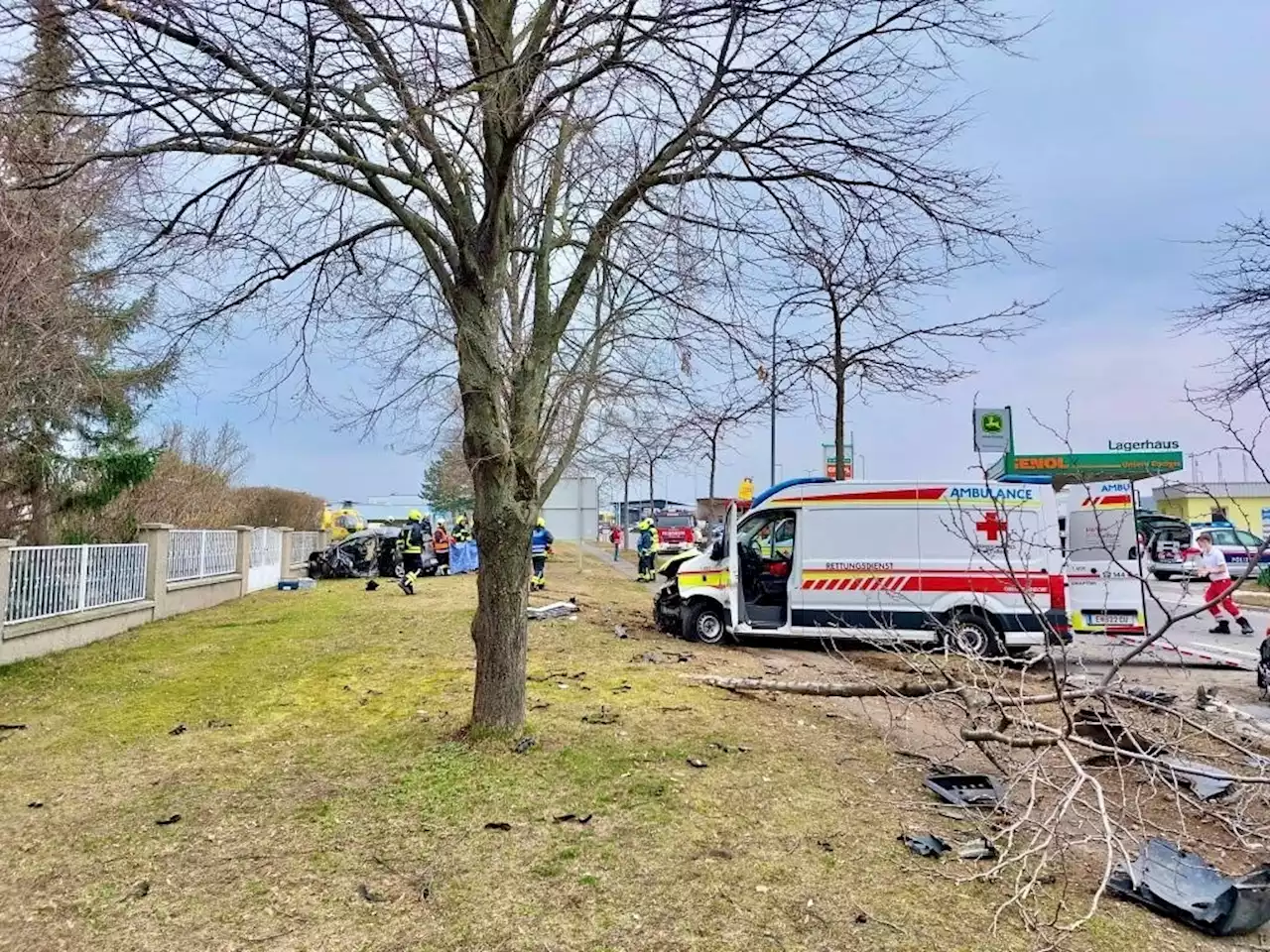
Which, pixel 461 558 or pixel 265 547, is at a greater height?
pixel 265 547

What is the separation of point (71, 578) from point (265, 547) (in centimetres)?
1032

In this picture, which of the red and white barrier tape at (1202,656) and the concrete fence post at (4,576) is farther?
the red and white barrier tape at (1202,656)

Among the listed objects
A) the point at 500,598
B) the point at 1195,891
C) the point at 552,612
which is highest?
the point at 500,598

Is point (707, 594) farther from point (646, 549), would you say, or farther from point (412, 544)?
point (646, 549)

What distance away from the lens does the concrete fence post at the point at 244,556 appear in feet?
60.7

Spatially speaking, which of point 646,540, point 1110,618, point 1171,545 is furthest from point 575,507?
point 1171,545

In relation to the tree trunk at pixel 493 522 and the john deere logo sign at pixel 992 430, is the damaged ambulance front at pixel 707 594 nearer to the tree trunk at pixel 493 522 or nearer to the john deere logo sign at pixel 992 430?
the john deere logo sign at pixel 992 430

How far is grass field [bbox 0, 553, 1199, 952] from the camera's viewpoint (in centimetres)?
335

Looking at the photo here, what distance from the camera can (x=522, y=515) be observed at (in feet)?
18.5

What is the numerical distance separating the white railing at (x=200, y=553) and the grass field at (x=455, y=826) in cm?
707

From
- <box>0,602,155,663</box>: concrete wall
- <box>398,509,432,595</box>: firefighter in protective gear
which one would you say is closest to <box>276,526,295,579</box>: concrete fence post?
<box>398,509,432,595</box>: firefighter in protective gear

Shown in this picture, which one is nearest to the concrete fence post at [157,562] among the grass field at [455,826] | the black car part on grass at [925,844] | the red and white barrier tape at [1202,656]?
the grass field at [455,826]

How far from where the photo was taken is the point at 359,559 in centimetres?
2447

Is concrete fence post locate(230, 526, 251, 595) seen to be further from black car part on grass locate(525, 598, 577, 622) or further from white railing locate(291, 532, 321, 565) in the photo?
black car part on grass locate(525, 598, 577, 622)
